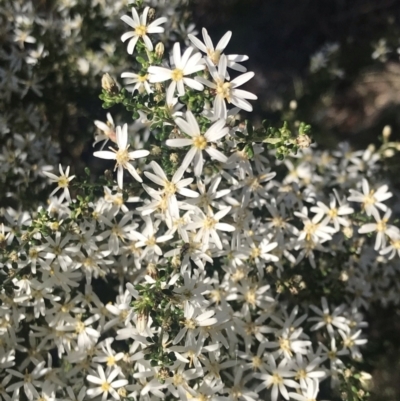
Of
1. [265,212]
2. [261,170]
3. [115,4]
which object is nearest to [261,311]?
[265,212]

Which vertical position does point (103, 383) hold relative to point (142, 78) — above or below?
below

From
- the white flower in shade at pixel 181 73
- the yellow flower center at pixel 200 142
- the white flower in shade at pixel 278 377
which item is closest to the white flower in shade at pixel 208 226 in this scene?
the yellow flower center at pixel 200 142

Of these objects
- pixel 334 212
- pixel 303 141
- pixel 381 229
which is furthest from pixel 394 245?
pixel 303 141

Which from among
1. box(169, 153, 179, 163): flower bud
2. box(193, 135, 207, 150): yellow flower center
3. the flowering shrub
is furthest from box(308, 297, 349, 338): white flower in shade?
box(193, 135, 207, 150): yellow flower center

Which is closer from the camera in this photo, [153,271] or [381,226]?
[153,271]

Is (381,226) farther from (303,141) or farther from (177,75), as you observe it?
(177,75)

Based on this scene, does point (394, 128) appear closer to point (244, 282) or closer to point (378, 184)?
point (378, 184)

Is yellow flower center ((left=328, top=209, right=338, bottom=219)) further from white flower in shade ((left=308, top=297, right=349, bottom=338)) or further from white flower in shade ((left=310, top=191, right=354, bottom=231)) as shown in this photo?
white flower in shade ((left=308, top=297, right=349, bottom=338))

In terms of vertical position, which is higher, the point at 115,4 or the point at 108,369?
the point at 115,4
